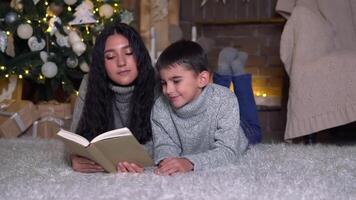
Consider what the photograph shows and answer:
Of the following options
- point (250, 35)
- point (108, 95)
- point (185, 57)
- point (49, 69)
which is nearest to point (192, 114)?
point (185, 57)

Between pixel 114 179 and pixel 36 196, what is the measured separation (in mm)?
230

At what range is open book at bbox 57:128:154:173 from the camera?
1.39 m

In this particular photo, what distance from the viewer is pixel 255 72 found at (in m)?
3.44

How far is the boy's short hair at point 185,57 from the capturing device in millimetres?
1580

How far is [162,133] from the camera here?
65.3 inches

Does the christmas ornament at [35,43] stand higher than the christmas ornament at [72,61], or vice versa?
the christmas ornament at [35,43]

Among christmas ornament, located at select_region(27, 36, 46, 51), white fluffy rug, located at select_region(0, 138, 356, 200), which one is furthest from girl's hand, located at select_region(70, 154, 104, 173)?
christmas ornament, located at select_region(27, 36, 46, 51)

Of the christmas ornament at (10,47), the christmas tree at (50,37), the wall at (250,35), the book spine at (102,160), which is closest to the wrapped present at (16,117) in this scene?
the christmas tree at (50,37)

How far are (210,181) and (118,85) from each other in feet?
1.68

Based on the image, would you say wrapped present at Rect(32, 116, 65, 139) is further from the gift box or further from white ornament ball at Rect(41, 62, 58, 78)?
white ornament ball at Rect(41, 62, 58, 78)

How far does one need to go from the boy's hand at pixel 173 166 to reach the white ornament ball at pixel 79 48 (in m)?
1.46

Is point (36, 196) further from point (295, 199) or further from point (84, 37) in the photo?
point (84, 37)

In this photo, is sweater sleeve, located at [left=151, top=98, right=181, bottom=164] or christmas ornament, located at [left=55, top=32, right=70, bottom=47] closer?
sweater sleeve, located at [left=151, top=98, right=181, bottom=164]

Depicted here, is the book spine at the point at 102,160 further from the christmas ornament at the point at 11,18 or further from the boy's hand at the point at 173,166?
the christmas ornament at the point at 11,18
